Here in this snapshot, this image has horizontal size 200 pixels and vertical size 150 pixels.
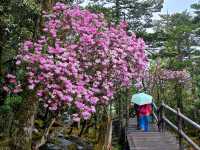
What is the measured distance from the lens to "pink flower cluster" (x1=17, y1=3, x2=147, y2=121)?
12484 mm

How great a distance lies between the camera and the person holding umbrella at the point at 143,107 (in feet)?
57.1

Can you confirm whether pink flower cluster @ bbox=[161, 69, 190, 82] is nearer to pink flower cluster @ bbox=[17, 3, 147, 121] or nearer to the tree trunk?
pink flower cluster @ bbox=[17, 3, 147, 121]

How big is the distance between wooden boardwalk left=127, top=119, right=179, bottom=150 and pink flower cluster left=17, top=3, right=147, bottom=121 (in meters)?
1.56

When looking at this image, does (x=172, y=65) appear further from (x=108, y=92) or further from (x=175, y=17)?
(x=108, y=92)

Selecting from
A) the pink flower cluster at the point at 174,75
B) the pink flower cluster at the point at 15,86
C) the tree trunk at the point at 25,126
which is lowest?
the pink flower cluster at the point at 174,75

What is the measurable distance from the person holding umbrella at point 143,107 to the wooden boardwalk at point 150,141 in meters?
0.61

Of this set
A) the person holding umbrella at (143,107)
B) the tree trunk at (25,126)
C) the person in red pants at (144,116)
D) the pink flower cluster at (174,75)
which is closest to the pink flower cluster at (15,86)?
the tree trunk at (25,126)

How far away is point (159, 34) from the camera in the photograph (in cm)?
3594

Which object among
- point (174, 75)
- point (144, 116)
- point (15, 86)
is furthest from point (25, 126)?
point (174, 75)

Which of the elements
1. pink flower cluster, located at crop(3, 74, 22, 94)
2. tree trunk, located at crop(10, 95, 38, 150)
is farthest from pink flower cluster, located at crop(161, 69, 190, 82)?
tree trunk, located at crop(10, 95, 38, 150)

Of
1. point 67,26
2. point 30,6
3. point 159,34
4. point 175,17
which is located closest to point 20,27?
point 30,6

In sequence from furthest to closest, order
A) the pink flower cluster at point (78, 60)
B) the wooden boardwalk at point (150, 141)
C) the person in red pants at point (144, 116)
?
the person in red pants at point (144, 116), the wooden boardwalk at point (150, 141), the pink flower cluster at point (78, 60)

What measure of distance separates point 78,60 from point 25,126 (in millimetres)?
2638

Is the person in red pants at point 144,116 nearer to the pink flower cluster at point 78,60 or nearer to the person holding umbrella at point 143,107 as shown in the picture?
the person holding umbrella at point 143,107
